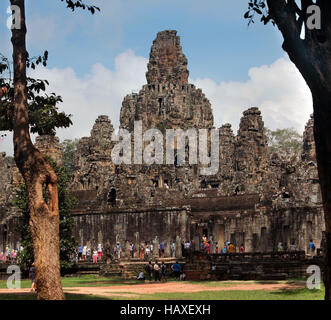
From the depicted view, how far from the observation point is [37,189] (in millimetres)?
16891

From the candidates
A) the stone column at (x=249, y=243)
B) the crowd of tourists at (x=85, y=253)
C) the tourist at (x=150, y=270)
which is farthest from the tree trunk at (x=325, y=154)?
the stone column at (x=249, y=243)

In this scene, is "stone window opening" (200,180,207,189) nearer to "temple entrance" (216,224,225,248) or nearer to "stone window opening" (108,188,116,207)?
"stone window opening" (108,188,116,207)

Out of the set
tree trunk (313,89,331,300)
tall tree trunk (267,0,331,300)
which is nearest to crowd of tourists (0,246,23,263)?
tree trunk (313,89,331,300)

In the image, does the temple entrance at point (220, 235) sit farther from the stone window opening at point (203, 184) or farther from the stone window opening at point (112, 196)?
the stone window opening at point (203, 184)

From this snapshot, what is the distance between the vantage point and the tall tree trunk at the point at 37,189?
16234 millimetres

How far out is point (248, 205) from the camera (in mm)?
49719

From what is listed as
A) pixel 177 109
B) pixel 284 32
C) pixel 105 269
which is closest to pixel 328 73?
pixel 284 32

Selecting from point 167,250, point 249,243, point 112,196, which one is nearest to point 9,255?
point 112,196

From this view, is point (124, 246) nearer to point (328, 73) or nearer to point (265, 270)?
point (265, 270)

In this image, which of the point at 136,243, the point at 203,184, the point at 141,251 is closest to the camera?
the point at 141,251

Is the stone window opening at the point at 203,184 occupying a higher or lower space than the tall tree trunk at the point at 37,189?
higher

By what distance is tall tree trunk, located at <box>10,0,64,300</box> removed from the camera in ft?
53.3

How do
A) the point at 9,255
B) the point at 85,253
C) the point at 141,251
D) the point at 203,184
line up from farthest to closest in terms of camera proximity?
→ the point at 203,184, the point at 9,255, the point at 85,253, the point at 141,251

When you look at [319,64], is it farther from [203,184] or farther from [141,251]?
[203,184]
